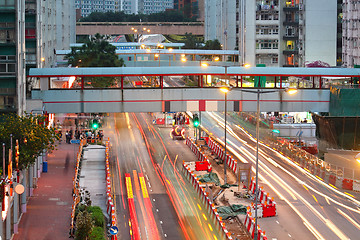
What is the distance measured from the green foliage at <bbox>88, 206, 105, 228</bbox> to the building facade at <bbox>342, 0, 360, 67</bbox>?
5409 cm

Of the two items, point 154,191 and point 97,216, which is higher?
point 97,216

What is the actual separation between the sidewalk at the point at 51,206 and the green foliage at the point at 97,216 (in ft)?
5.81

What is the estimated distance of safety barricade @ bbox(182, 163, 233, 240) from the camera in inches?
1563

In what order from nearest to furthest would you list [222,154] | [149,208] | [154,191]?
[149,208] → [154,191] → [222,154]

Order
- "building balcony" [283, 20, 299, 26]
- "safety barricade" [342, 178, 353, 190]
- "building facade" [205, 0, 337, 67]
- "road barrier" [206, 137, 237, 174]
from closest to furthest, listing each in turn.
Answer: "safety barricade" [342, 178, 353, 190] → "road barrier" [206, 137, 237, 174] → "building facade" [205, 0, 337, 67] → "building balcony" [283, 20, 299, 26]

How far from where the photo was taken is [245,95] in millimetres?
60906

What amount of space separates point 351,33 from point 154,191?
160 ft

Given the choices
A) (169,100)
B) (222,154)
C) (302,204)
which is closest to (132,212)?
(302,204)

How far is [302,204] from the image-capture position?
1875 inches

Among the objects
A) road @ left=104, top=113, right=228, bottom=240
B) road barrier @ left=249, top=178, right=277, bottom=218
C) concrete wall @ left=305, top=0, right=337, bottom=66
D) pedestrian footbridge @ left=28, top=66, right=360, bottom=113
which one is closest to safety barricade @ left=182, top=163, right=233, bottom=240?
road @ left=104, top=113, right=228, bottom=240

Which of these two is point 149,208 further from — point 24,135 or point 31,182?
point 24,135

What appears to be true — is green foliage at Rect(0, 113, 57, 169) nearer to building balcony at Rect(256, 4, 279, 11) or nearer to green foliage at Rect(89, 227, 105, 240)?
green foliage at Rect(89, 227, 105, 240)

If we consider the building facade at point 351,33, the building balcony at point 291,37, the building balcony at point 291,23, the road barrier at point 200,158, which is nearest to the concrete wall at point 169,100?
the road barrier at point 200,158

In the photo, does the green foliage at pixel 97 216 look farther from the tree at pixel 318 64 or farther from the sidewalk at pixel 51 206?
the tree at pixel 318 64
